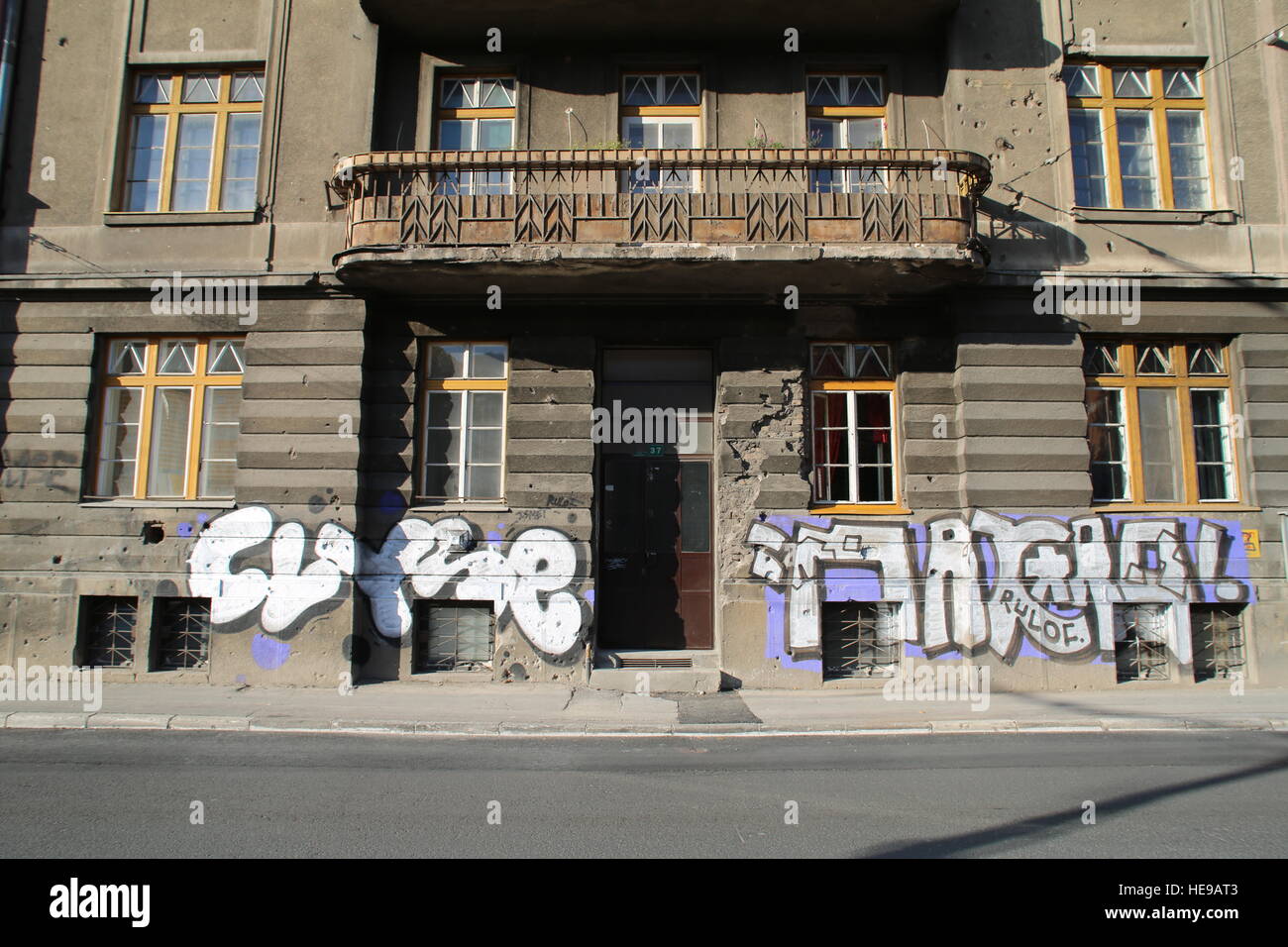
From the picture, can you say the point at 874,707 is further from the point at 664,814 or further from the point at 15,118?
the point at 15,118

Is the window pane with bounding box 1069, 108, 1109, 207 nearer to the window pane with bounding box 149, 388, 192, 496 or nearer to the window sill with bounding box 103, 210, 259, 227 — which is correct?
the window sill with bounding box 103, 210, 259, 227

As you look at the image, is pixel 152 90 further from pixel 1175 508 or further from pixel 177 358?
pixel 1175 508

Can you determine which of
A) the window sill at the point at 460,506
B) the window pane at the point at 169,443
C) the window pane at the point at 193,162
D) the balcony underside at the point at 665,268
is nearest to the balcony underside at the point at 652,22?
the window pane at the point at 193,162

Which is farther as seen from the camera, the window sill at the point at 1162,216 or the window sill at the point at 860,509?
the window sill at the point at 1162,216

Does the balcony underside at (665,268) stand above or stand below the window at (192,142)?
below

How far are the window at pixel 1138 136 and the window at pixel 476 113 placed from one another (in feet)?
26.5

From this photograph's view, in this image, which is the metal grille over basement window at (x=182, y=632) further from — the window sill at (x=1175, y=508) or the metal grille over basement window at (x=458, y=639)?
the window sill at (x=1175, y=508)

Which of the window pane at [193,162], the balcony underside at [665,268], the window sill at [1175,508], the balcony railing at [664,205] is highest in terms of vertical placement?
the window pane at [193,162]

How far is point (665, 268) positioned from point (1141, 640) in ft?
26.4

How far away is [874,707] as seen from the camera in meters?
9.05

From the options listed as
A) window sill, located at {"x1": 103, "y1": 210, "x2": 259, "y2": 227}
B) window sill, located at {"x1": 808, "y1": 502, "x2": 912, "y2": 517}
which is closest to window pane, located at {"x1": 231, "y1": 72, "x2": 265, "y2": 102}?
window sill, located at {"x1": 103, "y1": 210, "x2": 259, "y2": 227}

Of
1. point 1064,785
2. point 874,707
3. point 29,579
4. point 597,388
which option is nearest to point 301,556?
point 29,579

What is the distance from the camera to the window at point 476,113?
450 inches

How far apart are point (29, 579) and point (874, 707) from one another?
11.1 m
